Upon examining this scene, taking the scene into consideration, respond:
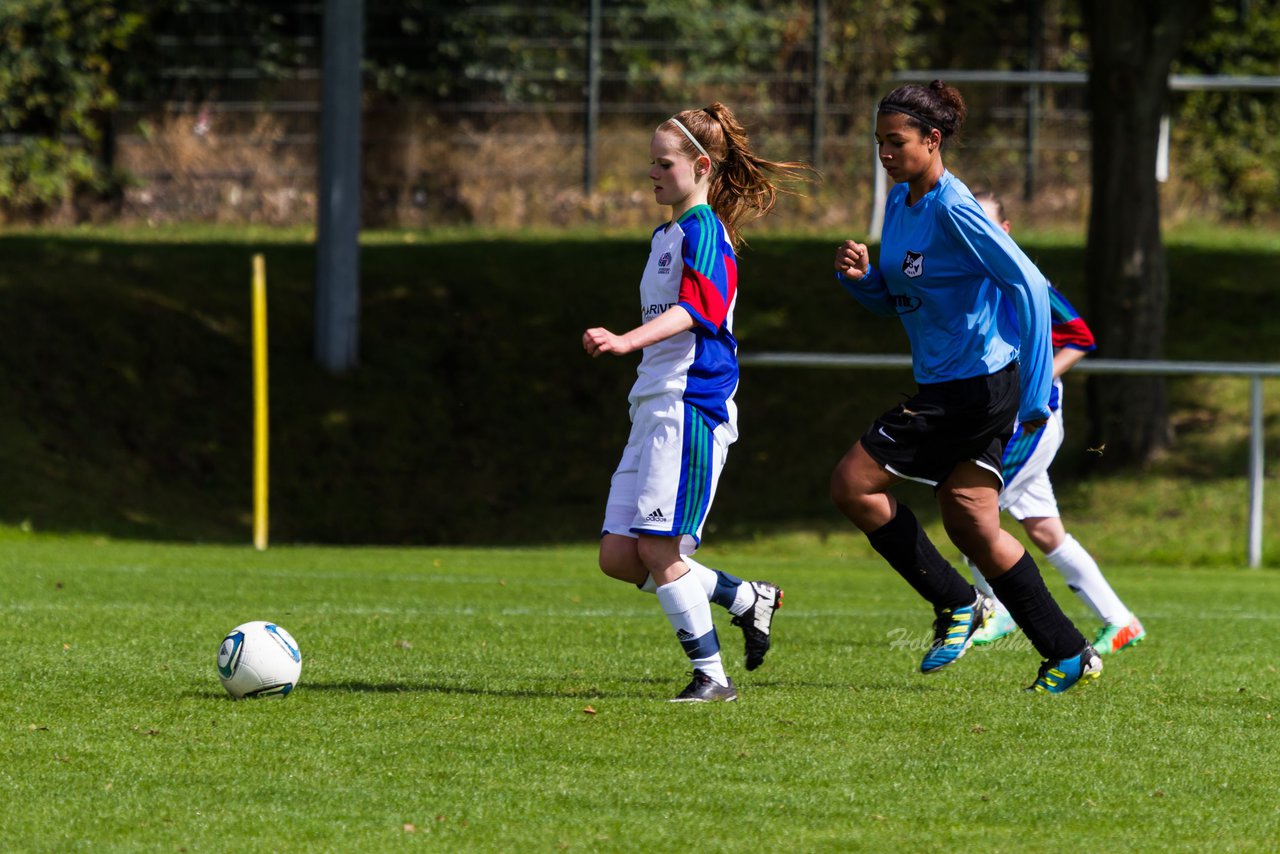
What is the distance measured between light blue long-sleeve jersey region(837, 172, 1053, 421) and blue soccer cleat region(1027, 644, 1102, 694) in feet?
2.83

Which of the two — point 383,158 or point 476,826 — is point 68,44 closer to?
point 383,158

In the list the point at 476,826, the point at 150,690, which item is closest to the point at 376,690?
the point at 150,690

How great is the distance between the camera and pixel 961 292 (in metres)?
5.82

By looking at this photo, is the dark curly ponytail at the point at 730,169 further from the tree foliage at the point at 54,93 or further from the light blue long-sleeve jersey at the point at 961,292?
the tree foliage at the point at 54,93

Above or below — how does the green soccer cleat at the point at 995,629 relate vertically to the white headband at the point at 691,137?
below

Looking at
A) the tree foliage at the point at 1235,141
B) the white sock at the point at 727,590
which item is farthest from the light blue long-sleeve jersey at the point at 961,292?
the tree foliage at the point at 1235,141

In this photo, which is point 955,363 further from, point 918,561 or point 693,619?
point 693,619

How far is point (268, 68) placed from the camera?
22047 millimetres

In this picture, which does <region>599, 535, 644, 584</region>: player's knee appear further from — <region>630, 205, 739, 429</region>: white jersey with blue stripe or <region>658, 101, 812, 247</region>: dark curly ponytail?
<region>658, 101, 812, 247</region>: dark curly ponytail

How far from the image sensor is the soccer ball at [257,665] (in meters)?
5.65

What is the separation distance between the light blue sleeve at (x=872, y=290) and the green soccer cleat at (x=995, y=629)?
1.78 m

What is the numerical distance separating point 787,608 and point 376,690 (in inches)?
155

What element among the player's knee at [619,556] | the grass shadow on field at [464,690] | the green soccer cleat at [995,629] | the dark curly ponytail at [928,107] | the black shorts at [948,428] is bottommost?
the green soccer cleat at [995,629]

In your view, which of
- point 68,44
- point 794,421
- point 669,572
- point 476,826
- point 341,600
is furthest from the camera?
point 68,44
